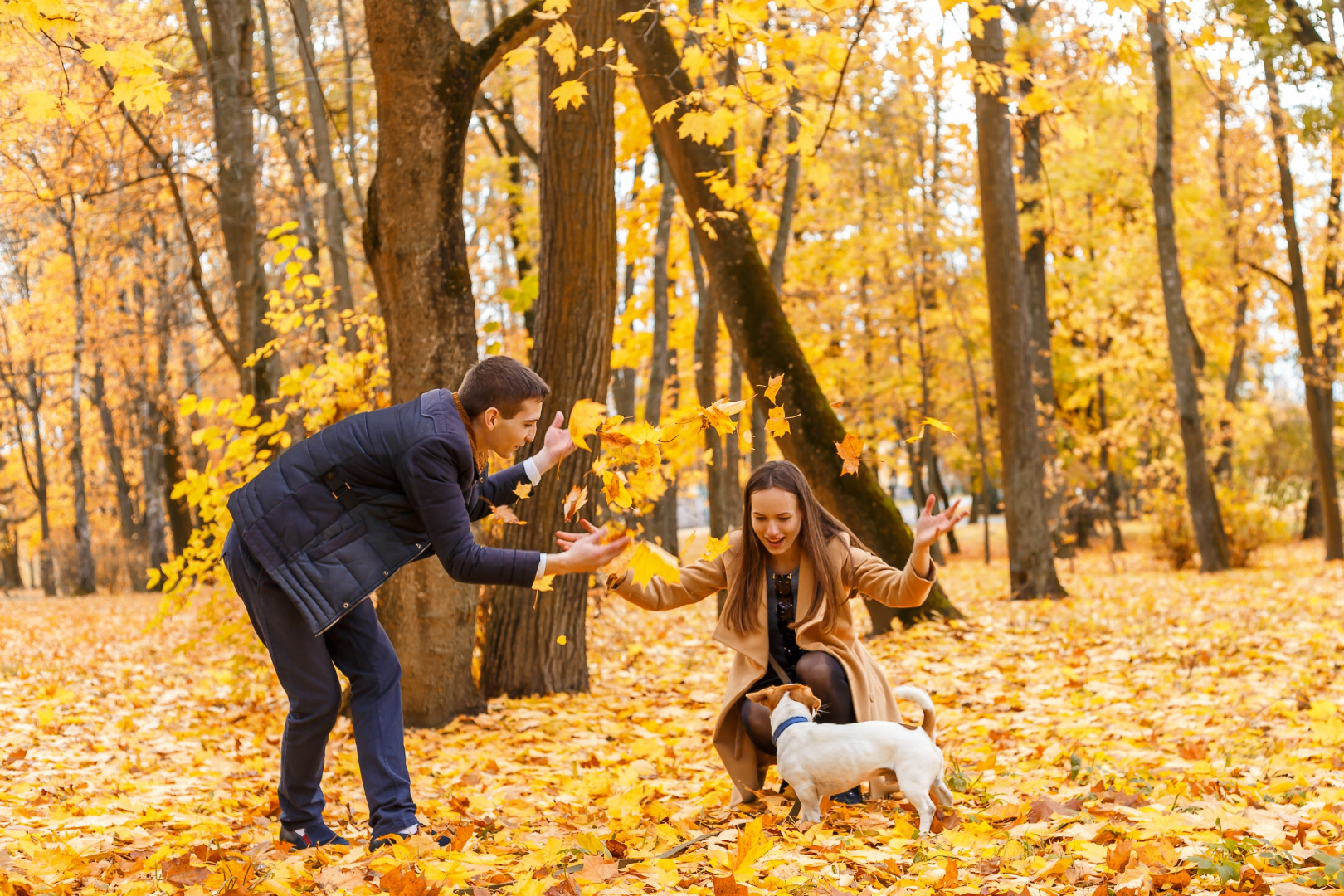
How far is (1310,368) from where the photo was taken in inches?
541

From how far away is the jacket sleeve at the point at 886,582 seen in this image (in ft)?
11.0

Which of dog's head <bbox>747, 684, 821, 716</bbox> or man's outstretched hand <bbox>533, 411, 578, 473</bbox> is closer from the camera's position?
dog's head <bbox>747, 684, 821, 716</bbox>

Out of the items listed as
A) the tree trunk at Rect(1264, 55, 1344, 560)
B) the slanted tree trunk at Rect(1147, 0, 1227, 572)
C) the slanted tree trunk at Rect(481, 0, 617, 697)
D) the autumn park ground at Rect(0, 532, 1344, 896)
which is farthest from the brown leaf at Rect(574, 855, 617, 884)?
the tree trunk at Rect(1264, 55, 1344, 560)

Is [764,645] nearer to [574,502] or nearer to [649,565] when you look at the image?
[574,502]

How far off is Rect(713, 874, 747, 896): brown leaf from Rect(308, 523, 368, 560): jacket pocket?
1.43 meters

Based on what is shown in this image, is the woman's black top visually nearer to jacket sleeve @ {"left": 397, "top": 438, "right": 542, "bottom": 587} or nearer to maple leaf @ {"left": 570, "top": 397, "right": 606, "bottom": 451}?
maple leaf @ {"left": 570, "top": 397, "right": 606, "bottom": 451}

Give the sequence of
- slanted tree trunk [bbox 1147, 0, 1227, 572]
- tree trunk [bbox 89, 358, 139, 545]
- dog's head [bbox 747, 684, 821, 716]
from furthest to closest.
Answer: tree trunk [bbox 89, 358, 139, 545], slanted tree trunk [bbox 1147, 0, 1227, 572], dog's head [bbox 747, 684, 821, 716]

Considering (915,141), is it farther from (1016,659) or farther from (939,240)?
(1016,659)

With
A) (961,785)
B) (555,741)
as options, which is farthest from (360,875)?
(555,741)

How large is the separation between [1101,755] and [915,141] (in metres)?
14.7

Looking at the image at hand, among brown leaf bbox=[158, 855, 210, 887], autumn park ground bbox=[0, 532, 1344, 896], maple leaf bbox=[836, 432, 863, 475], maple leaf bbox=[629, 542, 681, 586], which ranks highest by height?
maple leaf bbox=[836, 432, 863, 475]

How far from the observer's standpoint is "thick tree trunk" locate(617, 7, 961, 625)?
7594 mm

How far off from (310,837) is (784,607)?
1.77 m

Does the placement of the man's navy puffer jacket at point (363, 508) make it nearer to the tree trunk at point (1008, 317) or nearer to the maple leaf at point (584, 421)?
the maple leaf at point (584, 421)
